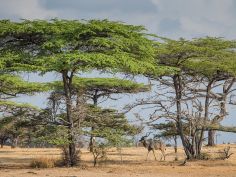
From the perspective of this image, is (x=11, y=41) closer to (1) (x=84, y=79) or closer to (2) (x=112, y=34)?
(2) (x=112, y=34)

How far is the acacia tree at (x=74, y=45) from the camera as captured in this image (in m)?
25.4

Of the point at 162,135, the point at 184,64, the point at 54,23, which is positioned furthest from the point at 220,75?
the point at 54,23

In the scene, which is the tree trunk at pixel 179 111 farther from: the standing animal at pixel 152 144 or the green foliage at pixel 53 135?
the green foliage at pixel 53 135

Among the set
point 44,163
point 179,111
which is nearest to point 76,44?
point 44,163

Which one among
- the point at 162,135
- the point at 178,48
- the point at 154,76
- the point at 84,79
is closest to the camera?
the point at 178,48

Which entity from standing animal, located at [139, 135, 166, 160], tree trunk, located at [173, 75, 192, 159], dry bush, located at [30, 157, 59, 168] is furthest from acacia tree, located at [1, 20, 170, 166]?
standing animal, located at [139, 135, 166, 160]

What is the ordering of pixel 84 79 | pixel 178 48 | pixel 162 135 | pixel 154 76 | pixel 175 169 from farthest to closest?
pixel 84 79 < pixel 162 135 < pixel 154 76 < pixel 178 48 < pixel 175 169

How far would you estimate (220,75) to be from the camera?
33969 mm

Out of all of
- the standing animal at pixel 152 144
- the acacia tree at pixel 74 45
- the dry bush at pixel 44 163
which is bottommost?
the dry bush at pixel 44 163

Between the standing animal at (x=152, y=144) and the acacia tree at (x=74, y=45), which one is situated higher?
the acacia tree at (x=74, y=45)

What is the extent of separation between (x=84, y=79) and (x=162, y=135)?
1070 centimetres

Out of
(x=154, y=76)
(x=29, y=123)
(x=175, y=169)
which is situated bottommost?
(x=175, y=169)

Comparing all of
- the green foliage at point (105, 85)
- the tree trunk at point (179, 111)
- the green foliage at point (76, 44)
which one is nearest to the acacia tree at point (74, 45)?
the green foliage at point (76, 44)

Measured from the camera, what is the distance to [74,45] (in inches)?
1061
